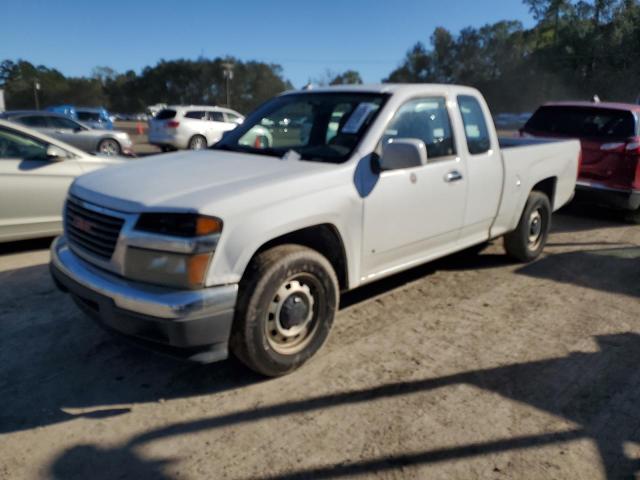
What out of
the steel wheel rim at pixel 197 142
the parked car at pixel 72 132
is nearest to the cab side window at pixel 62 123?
the parked car at pixel 72 132

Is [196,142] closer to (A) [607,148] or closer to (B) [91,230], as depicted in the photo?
(A) [607,148]

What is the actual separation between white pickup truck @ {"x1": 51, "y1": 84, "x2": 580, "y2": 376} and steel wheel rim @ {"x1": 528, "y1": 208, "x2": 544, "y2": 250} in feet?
3.35

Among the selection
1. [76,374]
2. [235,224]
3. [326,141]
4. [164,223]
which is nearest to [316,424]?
[235,224]

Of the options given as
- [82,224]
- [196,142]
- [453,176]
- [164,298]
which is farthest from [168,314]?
[196,142]

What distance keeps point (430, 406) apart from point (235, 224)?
1.54 metres

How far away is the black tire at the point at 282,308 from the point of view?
313cm

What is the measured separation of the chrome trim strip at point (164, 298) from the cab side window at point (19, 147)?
362cm

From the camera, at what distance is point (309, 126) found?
4.42 meters

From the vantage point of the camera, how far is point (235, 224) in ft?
9.82

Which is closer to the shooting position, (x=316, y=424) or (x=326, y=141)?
(x=316, y=424)

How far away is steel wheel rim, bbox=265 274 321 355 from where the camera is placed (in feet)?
10.9

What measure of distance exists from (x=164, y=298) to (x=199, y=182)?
0.79 meters

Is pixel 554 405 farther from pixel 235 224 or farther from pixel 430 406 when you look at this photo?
pixel 235 224

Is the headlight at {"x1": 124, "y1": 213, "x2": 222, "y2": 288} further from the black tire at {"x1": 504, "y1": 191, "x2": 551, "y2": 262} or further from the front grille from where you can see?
the black tire at {"x1": 504, "y1": 191, "x2": 551, "y2": 262}
